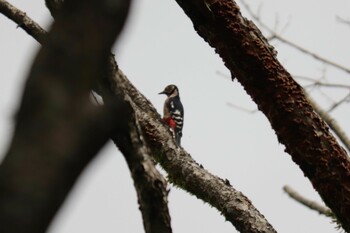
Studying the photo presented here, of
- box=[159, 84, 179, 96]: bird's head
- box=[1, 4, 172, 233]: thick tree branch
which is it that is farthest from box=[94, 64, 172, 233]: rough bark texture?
box=[159, 84, 179, 96]: bird's head

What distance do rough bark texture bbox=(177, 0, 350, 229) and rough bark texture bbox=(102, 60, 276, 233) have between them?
23.2 inches

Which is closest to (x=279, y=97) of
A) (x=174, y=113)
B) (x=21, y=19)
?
(x=21, y=19)

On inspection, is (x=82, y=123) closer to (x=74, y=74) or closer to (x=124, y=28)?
(x=74, y=74)

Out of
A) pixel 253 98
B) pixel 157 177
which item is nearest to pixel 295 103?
pixel 253 98

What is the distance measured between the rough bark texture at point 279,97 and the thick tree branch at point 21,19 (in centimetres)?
112

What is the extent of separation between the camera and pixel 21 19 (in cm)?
472

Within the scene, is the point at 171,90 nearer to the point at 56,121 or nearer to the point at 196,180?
the point at 196,180

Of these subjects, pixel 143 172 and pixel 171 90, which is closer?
pixel 143 172

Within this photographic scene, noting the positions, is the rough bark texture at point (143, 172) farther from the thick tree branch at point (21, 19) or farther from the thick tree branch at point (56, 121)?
the thick tree branch at point (21, 19)

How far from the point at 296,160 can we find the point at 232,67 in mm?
649

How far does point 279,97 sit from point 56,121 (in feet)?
9.13

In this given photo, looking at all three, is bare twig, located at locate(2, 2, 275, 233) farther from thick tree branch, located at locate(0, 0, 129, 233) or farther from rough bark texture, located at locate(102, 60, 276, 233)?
thick tree branch, located at locate(0, 0, 129, 233)

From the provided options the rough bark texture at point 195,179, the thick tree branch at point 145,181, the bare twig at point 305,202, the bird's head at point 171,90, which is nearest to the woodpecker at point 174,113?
the bird's head at point 171,90

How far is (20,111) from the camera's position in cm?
142
